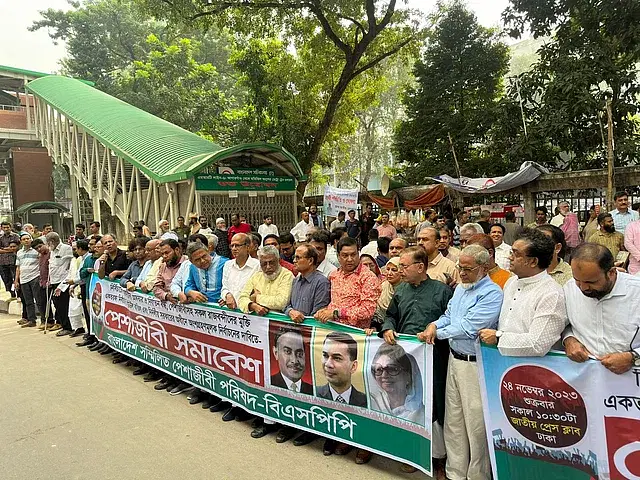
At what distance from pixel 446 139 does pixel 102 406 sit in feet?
48.9

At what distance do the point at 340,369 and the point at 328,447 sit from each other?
26.7 inches

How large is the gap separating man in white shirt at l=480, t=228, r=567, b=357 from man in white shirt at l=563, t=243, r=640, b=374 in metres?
A: 0.13

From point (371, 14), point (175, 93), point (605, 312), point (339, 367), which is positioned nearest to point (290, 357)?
point (339, 367)

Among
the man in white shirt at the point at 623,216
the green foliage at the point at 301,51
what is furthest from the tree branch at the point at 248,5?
the man in white shirt at the point at 623,216

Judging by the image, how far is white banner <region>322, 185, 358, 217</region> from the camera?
42.4 ft

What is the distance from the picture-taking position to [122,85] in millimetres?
25828

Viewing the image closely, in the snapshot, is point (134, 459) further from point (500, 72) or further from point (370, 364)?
point (500, 72)

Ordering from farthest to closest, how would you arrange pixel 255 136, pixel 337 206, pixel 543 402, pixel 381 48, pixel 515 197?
1. pixel 255 136
2. pixel 381 48
3. pixel 337 206
4. pixel 515 197
5. pixel 543 402

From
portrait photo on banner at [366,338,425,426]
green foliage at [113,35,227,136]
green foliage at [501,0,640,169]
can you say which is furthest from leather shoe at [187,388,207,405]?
green foliage at [113,35,227,136]

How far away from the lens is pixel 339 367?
144 inches

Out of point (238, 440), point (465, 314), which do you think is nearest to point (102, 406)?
point (238, 440)

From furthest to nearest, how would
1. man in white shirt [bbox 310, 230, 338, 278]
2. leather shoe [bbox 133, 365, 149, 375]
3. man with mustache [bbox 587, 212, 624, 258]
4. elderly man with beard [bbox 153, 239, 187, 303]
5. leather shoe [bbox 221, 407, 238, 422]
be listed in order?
man with mustache [bbox 587, 212, 624, 258] < leather shoe [bbox 133, 365, 149, 375] < elderly man with beard [bbox 153, 239, 187, 303] < man in white shirt [bbox 310, 230, 338, 278] < leather shoe [bbox 221, 407, 238, 422]

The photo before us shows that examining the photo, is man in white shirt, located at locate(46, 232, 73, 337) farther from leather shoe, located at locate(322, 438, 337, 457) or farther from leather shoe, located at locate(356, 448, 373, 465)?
leather shoe, located at locate(356, 448, 373, 465)

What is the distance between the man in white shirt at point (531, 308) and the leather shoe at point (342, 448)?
153 cm
